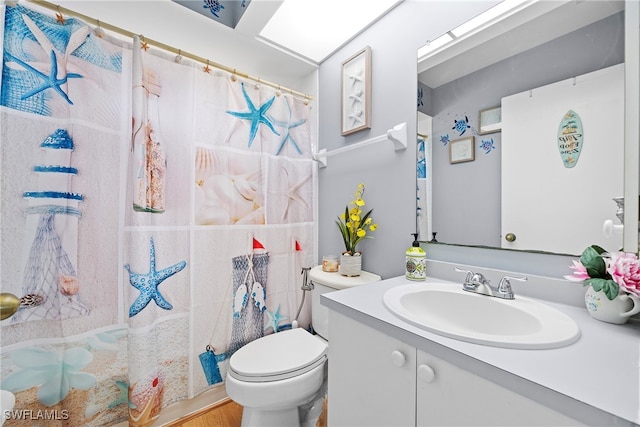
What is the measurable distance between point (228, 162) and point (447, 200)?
3.54 ft

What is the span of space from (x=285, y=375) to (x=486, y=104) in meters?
1.30

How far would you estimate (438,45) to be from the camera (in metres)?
1.07

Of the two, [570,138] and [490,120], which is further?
[490,120]

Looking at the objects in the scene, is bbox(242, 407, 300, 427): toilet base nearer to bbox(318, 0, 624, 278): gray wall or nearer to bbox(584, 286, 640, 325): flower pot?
bbox(318, 0, 624, 278): gray wall

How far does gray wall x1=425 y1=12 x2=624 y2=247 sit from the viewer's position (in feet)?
2.40

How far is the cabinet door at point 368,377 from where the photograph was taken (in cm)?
61

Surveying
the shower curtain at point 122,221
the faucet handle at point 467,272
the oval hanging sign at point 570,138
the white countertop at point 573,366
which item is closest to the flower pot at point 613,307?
the white countertop at point 573,366

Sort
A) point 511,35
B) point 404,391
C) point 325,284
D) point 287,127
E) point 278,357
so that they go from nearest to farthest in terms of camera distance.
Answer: point 404,391, point 511,35, point 278,357, point 325,284, point 287,127

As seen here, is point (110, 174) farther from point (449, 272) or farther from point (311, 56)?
point (449, 272)

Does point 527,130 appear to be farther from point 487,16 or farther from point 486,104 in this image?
point 487,16

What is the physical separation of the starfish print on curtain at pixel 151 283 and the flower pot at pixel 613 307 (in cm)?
148

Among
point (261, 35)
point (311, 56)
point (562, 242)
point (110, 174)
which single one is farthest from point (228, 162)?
point (562, 242)

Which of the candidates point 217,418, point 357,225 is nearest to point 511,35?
point 357,225

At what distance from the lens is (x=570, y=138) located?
0.76 m
